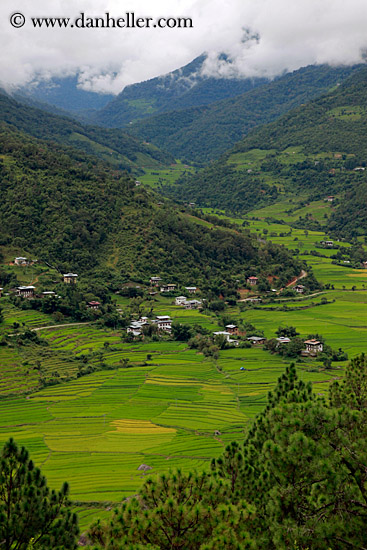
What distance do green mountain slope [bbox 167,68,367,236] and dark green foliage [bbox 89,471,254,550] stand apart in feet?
331

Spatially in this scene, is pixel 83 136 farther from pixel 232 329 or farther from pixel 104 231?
pixel 232 329

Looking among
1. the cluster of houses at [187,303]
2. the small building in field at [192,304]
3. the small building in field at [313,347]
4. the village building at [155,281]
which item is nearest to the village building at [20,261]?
the village building at [155,281]

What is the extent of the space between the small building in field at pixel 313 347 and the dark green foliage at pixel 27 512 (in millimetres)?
36195

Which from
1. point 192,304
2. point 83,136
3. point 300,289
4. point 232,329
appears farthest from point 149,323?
point 83,136

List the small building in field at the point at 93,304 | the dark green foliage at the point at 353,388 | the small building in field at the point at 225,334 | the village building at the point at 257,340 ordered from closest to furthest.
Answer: the dark green foliage at the point at 353,388 → the village building at the point at 257,340 → the small building in field at the point at 225,334 → the small building in field at the point at 93,304

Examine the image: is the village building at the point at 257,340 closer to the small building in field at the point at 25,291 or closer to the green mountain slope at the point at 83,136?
the small building in field at the point at 25,291

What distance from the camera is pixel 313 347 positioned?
48906 millimetres

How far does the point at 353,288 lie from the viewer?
73.8 m

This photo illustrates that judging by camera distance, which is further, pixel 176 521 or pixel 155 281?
pixel 155 281

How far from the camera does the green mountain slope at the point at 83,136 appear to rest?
147 meters

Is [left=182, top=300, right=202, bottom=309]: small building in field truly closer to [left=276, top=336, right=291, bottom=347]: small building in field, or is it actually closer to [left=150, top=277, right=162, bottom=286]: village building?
[left=150, top=277, right=162, bottom=286]: village building

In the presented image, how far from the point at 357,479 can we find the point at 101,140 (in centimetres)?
16694

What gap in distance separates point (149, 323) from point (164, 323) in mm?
1602

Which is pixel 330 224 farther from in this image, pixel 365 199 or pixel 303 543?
pixel 303 543
